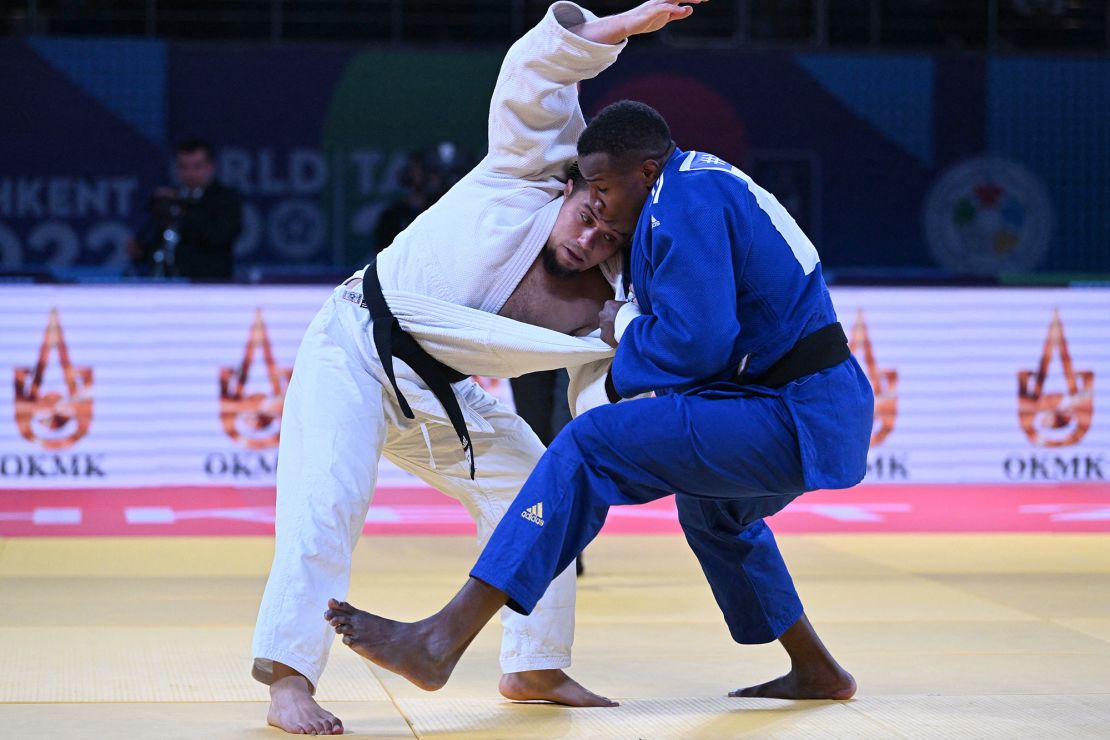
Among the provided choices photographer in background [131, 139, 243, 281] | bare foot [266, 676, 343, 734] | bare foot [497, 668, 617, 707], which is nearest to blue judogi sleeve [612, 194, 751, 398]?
bare foot [497, 668, 617, 707]

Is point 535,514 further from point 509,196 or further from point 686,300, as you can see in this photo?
point 509,196

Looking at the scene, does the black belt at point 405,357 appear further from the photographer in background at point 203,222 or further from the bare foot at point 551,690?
the photographer in background at point 203,222

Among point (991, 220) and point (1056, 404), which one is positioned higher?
point (991, 220)

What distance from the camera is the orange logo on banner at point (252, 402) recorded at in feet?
22.5

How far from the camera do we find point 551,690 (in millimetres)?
3379

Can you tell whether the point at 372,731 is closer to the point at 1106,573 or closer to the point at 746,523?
the point at 746,523

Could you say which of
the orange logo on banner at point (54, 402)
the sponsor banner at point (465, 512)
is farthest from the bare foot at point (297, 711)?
the orange logo on banner at point (54, 402)

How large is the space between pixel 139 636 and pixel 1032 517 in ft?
14.0

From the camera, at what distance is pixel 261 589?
5000mm

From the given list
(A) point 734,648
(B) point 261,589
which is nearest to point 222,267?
(B) point 261,589

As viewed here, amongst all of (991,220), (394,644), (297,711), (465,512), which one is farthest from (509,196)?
(991,220)

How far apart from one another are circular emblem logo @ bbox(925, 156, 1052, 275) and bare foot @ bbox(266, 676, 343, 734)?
10.7 metres

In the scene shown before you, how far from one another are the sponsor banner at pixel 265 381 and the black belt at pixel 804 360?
12.8 ft

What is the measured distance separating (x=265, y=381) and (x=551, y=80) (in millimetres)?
3881
